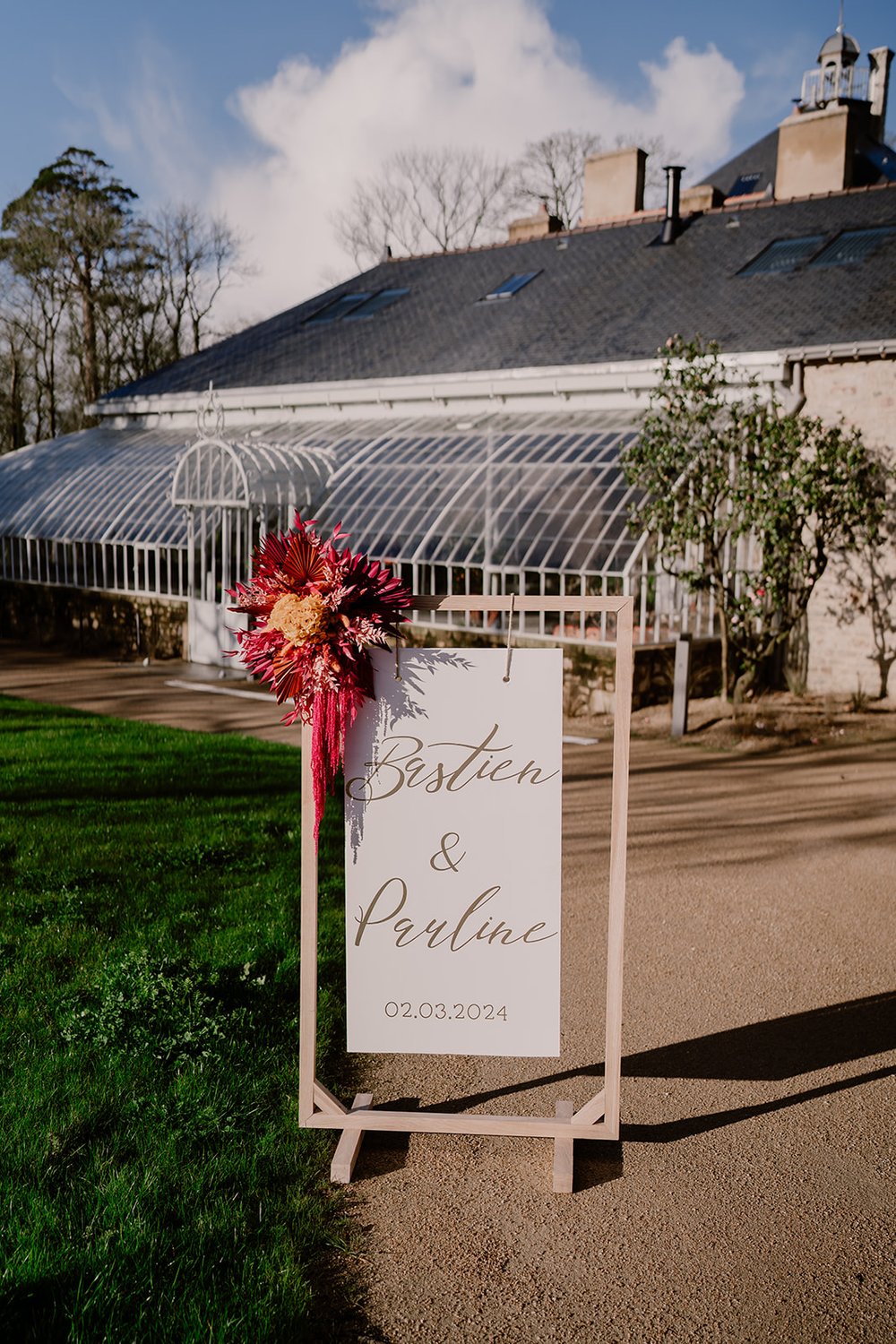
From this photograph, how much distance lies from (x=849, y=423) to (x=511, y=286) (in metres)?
9.69

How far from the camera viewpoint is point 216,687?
13641mm

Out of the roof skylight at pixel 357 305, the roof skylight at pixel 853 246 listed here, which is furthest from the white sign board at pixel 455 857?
the roof skylight at pixel 357 305

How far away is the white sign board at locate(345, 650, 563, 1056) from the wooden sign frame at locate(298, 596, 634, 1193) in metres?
0.14

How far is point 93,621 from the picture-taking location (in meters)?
17.6

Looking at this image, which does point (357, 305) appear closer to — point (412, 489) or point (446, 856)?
point (412, 489)

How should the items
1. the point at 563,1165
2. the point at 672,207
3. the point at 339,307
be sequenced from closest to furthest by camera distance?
the point at 563,1165, the point at 672,207, the point at 339,307

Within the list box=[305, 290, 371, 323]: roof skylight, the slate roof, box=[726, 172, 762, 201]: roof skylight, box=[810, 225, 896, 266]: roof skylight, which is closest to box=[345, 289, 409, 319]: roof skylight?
box=[305, 290, 371, 323]: roof skylight

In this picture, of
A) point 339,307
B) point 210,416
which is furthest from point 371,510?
point 339,307

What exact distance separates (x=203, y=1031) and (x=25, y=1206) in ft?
3.57

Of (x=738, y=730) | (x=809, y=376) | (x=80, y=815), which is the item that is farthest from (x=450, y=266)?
(x=80, y=815)

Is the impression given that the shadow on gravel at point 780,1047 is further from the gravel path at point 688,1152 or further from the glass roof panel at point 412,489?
the glass roof panel at point 412,489

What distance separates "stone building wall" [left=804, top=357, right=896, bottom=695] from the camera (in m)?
12.0

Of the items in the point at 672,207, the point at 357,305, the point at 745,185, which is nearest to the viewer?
the point at 672,207

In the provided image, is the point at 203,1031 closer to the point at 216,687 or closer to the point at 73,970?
the point at 73,970
